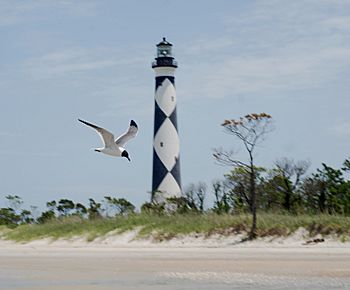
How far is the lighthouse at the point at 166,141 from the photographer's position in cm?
4422

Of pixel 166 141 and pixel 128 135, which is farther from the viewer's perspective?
pixel 166 141

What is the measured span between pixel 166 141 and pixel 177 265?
77.9 ft

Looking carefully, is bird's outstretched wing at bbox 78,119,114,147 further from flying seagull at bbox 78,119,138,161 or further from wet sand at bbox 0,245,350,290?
wet sand at bbox 0,245,350,290

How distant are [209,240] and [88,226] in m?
6.71

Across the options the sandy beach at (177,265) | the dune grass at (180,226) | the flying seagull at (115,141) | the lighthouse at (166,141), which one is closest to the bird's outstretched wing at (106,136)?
the flying seagull at (115,141)

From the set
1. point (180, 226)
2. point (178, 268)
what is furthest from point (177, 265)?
point (180, 226)

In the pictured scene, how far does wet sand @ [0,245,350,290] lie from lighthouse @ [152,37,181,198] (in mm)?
15186

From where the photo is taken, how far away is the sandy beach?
16516 mm

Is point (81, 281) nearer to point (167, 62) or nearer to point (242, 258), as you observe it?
point (242, 258)

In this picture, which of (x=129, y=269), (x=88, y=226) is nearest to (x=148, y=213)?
(x=88, y=226)

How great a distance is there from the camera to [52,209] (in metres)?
44.2

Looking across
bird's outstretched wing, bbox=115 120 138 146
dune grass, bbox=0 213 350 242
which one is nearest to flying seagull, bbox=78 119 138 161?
bird's outstretched wing, bbox=115 120 138 146

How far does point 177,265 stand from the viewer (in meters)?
21.2

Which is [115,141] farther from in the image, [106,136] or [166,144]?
[166,144]
